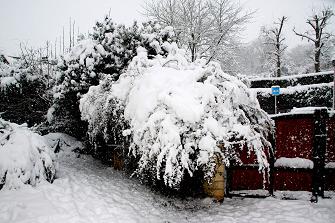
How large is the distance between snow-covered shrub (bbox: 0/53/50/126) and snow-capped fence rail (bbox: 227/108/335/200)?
6.60 meters

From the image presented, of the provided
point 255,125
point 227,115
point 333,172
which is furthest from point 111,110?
point 333,172

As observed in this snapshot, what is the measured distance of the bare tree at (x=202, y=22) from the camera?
51.4ft

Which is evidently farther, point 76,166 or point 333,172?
point 76,166

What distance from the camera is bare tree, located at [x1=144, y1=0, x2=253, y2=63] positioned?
15.7 meters

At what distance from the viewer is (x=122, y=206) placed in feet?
15.4

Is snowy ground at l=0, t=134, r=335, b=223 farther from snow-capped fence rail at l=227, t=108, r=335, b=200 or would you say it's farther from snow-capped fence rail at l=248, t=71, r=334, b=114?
snow-capped fence rail at l=248, t=71, r=334, b=114

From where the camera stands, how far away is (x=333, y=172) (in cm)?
529

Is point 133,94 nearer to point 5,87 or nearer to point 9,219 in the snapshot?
point 9,219

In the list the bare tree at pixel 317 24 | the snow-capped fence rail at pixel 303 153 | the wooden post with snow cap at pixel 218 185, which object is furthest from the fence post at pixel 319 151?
the bare tree at pixel 317 24

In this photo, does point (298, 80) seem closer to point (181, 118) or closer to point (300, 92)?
point (300, 92)

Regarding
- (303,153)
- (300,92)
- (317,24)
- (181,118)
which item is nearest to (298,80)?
(300,92)

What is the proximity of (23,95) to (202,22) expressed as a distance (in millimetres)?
10610

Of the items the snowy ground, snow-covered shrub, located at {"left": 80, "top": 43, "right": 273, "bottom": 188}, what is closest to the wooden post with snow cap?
the snowy ground

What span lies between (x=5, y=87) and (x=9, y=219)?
6.40 meters
